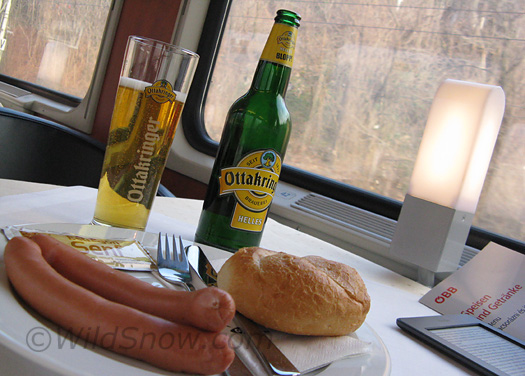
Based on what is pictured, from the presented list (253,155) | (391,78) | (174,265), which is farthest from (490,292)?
(391,78)

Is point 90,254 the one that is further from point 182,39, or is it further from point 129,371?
point 182,39

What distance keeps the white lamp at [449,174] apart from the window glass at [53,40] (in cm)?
293

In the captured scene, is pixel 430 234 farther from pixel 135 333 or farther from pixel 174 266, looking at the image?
pixel 135 333

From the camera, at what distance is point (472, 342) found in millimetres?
731

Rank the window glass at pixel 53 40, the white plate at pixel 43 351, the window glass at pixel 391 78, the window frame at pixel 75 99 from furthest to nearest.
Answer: the window glass at pixel 53 40
the window frame at pixel 75 99
the window glass at pixel 391 78
the white plate at pixel 43 351

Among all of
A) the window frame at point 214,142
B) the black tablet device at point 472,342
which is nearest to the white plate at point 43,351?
the black tablet device at point 472,342

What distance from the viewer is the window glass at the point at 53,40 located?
3.54 m

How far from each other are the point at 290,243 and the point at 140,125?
581 millimetres

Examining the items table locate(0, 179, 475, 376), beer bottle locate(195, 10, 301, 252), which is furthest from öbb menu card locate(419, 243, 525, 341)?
beer bottle locate(195, 10, 301, 252)

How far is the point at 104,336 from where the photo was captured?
0.37 m

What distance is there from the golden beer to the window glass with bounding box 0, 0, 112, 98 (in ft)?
9.87

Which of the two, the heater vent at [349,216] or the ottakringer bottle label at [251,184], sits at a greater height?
the ottakringer bottle label at [251,184]

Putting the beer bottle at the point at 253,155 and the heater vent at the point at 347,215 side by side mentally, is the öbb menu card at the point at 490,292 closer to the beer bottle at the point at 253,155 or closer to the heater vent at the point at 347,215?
the beer bottle at the point at 253,155

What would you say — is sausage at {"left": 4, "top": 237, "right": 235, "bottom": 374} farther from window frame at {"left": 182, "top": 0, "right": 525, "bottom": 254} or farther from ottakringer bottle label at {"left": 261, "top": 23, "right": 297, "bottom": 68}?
window frame at {"left": 182, "top": 0, "right": 525, "bottom": 254}
